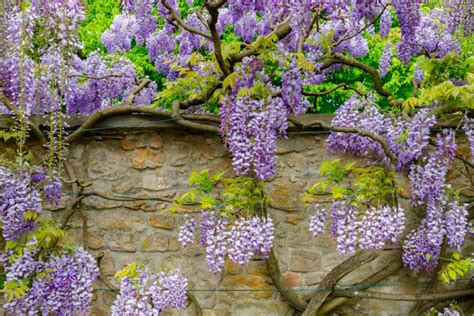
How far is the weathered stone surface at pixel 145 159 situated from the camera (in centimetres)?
352

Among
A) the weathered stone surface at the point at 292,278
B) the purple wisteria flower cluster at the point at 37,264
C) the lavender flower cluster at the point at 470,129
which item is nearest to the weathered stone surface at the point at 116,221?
the purple wisteria flower cluster at the point at 37,264

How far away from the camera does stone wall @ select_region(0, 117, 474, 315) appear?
3.51 meters

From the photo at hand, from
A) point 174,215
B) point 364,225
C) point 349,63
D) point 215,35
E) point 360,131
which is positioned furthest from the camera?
point 349,63

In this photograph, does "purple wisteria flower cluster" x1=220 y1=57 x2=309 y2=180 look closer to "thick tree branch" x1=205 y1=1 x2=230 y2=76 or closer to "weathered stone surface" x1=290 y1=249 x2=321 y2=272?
"thick tree branch" x1=205 y1=1 x2=230 y2=76

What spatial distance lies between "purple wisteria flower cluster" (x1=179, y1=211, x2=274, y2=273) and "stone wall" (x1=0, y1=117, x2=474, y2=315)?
0.85 feet

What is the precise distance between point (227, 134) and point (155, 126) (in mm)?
495

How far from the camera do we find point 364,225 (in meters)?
3.27

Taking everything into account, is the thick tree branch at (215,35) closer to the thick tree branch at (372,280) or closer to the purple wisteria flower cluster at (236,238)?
the purple wisteria flower cluster at (236,238)

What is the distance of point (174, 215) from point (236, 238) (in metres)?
0.47

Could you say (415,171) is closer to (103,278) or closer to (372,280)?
(372,280)

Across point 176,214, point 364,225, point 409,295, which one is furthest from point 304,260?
point 176,214

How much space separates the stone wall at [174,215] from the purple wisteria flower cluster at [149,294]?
23 centimetres

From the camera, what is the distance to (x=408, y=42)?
4043 millimetres

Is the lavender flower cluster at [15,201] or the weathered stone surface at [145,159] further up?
the weathered stone surface at [145,159]
